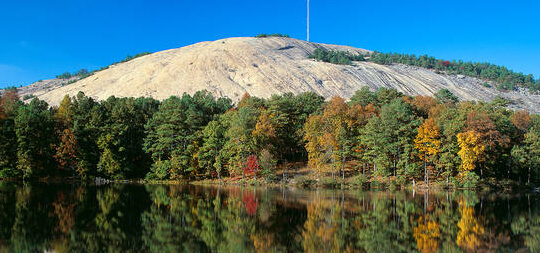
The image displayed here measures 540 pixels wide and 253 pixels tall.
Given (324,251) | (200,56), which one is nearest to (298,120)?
(324,251)

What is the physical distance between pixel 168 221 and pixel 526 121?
2269 inches

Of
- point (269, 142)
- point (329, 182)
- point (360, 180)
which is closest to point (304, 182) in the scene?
point (329, 182)

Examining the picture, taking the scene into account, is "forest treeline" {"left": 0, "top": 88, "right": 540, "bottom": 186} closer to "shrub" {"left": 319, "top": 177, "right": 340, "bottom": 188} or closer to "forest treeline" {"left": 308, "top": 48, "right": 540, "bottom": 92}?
"shrub" {"left": 319, "top": 177, "right": 340, "bottom": 188}

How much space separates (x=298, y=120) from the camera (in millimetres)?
69875

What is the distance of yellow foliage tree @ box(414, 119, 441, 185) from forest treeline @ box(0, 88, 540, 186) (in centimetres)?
13

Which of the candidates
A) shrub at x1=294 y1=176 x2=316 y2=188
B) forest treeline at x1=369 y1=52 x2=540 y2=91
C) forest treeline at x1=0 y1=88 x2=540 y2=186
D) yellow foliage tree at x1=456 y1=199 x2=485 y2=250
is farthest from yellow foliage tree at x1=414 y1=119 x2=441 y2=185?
forest treeline at x1=369 y1=52 x2=540 y2=91

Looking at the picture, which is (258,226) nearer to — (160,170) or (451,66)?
(160,170)

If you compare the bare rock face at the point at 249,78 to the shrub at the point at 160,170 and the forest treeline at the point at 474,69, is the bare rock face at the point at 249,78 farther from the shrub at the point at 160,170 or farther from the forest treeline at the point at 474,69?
the shrub at the point at 160,170

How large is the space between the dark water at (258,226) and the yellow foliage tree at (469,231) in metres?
0.05

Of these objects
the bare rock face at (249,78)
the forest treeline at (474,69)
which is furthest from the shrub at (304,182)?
the forest treeline at (474,69)

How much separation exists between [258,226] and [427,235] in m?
8.27

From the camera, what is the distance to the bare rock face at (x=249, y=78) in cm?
12119

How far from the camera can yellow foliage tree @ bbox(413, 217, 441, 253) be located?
17.9 meters

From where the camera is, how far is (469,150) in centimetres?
5041
